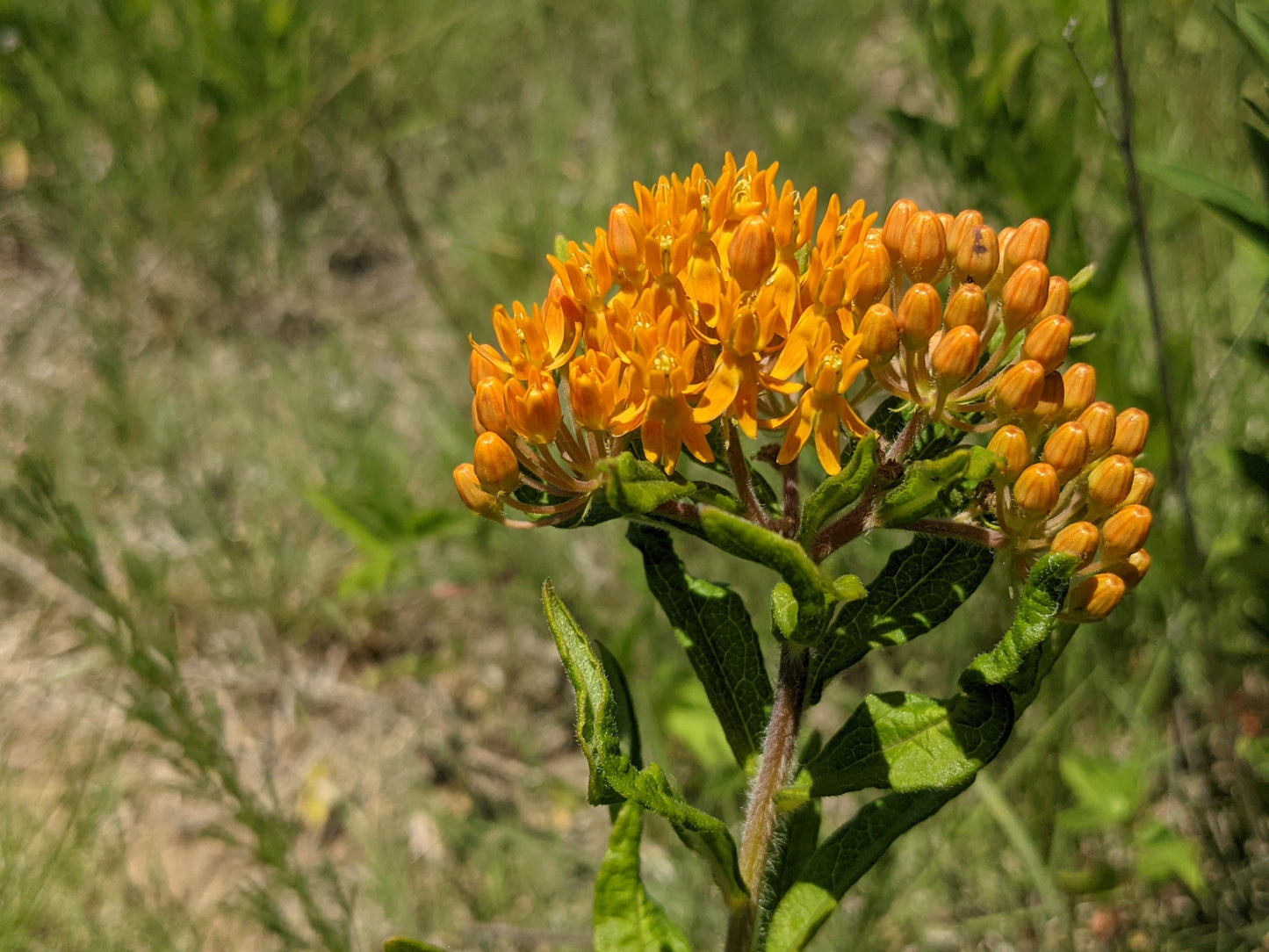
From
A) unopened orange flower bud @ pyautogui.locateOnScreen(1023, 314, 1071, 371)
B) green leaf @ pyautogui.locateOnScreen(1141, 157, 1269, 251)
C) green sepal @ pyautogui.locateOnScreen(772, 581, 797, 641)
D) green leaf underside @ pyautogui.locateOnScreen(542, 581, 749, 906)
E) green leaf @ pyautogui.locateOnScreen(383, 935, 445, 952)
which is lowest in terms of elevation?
green leaf @ pyautogui.locateOnScreen(383, 935, 445, 952)

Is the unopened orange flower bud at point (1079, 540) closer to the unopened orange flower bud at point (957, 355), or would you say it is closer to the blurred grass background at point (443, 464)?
the unopened orange flower bud at point (957, 355)

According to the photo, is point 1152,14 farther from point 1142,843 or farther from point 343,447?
point 343,447

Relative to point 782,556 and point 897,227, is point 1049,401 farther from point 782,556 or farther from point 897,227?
point 782,556

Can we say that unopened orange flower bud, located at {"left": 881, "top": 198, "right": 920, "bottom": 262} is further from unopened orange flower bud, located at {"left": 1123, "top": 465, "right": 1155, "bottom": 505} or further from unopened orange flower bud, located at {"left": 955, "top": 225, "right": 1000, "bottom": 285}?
unopened orange flower bud, located at {"left": 1123, "top": 465, "right": 1155, "bottom": 505}

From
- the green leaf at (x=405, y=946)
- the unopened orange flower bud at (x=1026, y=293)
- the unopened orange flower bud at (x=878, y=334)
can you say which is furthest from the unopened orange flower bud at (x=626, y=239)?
the green leaf at (x=405, y=946)

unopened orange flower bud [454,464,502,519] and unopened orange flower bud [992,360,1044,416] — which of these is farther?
unopened orange flower bud [454,464,502,519]

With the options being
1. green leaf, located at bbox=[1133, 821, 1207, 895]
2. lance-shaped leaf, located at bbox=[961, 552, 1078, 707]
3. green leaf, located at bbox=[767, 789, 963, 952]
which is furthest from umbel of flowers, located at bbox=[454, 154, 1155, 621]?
green leaf, located at bbox=[1133, 821, 1207, 895]

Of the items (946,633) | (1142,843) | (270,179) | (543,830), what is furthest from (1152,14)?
(270,179)
